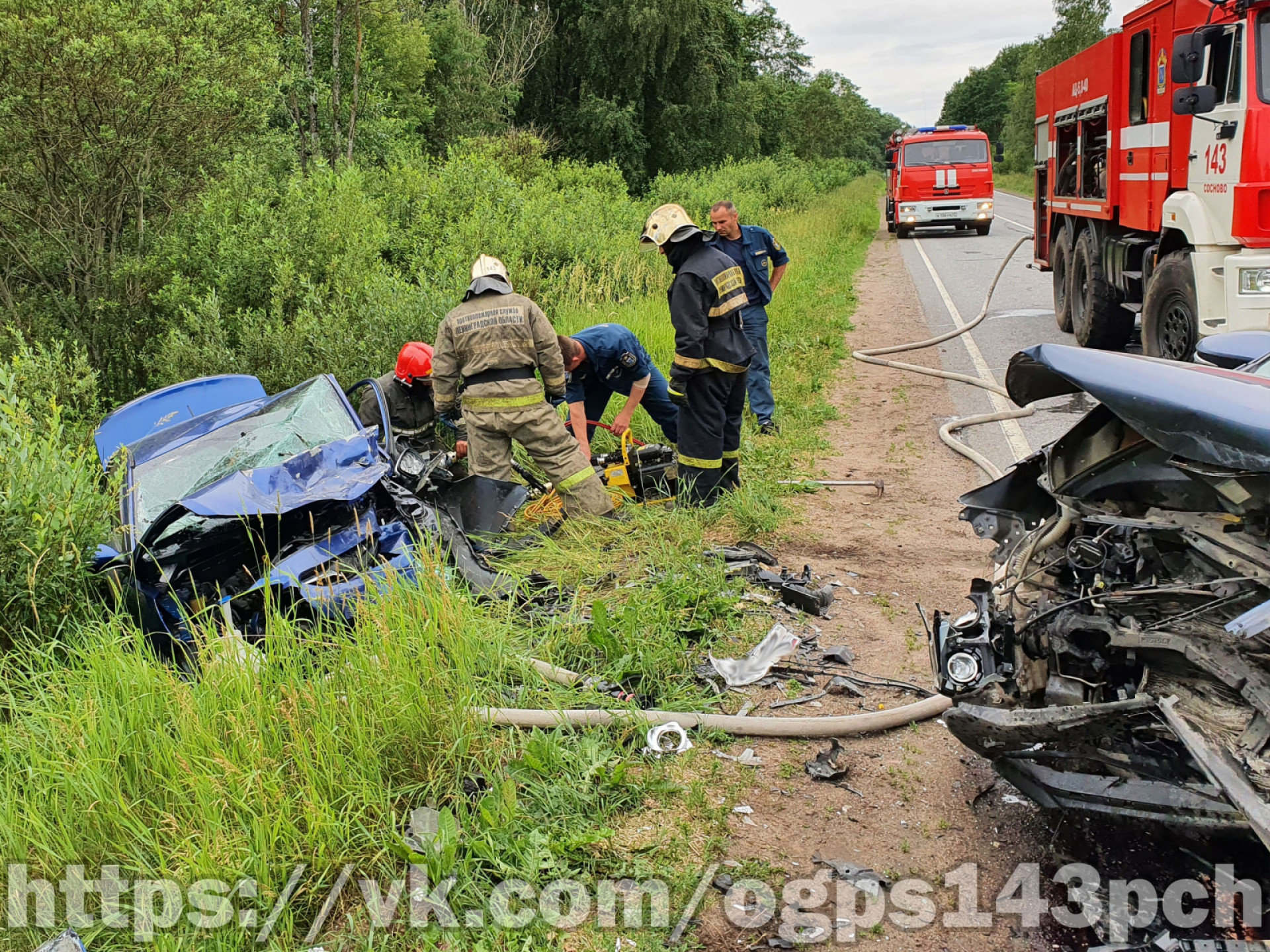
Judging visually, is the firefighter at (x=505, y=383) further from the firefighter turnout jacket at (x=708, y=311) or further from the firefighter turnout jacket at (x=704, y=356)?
the firefighter turnout jacket at (x=708, y=311)

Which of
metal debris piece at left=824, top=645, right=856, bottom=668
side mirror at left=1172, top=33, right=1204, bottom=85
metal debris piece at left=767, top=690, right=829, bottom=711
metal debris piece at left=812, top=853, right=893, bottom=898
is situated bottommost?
metal debris piece at left=812, top=853, right=893, bottom=898

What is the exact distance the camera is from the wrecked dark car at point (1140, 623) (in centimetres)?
233

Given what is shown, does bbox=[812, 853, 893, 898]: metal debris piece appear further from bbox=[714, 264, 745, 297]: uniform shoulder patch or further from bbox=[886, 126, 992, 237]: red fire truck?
bbox=[886, 126, 992, 237]: red fire truck

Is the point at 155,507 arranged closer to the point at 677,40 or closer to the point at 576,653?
the point at 576,653

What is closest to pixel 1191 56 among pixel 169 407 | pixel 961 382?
pixel 961 382

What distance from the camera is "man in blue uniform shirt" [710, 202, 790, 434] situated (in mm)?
7414

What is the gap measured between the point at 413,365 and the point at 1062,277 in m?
8.33

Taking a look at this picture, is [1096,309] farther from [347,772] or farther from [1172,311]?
[347,772]

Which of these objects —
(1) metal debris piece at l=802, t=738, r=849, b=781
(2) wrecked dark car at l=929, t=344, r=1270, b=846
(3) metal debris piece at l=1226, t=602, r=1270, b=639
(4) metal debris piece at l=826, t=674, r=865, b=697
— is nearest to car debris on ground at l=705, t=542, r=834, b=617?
(4) metal debris piece at l=826, t=674, r=865, b=697

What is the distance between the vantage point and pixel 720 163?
33562mm

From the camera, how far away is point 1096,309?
387 inches

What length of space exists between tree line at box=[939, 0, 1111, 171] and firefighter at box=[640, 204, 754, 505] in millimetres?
9265

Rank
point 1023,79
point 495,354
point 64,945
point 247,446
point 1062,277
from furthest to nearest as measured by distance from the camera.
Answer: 1. point 1023,79
2. point 1062,277
3. point 495,354
4. point 247,446
5. point 64,945

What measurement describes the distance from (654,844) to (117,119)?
29.0ft
